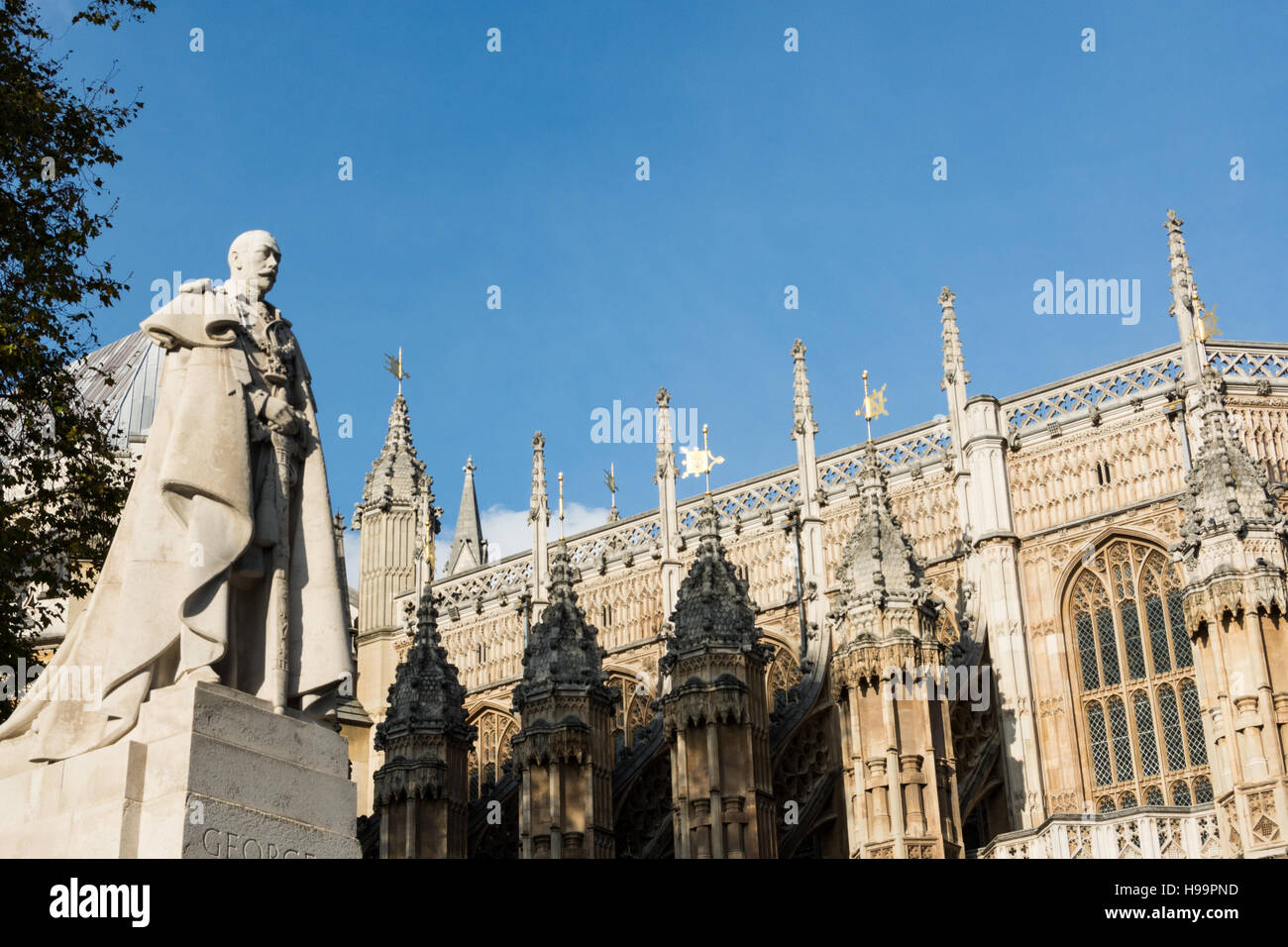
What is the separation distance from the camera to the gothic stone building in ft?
67.9

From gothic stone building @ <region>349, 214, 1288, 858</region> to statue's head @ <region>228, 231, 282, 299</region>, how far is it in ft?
47.7

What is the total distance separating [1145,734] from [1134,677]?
3.12ft

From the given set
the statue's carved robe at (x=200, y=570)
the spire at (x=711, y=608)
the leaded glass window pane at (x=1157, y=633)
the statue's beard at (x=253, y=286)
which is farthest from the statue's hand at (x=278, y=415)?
the leaded glass window pane at (x=1157, y=633)

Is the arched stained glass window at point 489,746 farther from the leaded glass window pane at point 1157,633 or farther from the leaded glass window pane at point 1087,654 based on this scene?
the leaded glass window pane at point 1157,633

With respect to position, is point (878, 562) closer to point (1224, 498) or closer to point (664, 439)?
point (1224, 498)

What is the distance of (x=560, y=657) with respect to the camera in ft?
85.5

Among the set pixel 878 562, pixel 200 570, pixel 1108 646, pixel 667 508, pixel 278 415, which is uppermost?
pixel 667 508

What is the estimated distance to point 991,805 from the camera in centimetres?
2672

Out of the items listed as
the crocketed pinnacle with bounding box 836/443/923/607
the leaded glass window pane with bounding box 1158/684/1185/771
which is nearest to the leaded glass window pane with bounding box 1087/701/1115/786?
the leaded glass window pane with bounding box 1158/684/1185/771

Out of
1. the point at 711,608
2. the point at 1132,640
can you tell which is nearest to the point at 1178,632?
the point at 1132,640

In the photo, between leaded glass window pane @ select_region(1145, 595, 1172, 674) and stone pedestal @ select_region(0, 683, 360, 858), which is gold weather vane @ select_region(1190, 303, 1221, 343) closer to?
leaded glass window pane @ select_region(1145, 595, 1172, 674)
